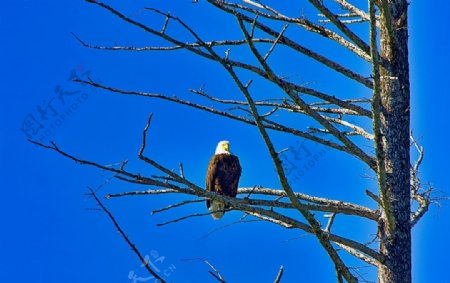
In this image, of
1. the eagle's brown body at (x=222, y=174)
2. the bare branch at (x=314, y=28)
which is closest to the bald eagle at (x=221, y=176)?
the eagle's brown body at (x=222, y=174)

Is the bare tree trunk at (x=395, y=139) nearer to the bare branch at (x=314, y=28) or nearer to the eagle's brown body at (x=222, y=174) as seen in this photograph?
the bare branch at (x=314, y=28)

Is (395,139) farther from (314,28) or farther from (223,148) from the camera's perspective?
(223,148)

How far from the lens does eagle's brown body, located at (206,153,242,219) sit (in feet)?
25.4

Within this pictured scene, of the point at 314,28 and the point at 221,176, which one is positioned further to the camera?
the point at 221,176

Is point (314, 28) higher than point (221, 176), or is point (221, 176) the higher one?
point (221, 176)

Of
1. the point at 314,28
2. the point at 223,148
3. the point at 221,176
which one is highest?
the point at 223,148

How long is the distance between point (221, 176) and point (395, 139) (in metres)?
3.33

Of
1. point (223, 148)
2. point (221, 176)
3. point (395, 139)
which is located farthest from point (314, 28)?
point (223, 148)

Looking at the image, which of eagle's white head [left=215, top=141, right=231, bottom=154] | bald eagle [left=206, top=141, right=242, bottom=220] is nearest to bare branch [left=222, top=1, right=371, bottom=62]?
bald eagle [left=206, top=141, right=242, bottom=220]

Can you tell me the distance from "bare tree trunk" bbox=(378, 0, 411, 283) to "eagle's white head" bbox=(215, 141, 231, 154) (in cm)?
372

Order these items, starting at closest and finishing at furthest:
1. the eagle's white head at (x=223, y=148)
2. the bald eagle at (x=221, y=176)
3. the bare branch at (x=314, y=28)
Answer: the bare branch at (x=314, y=28) → the bald eagle at (x=221, y=176) → the eagle's white head at (x=223, y=148)

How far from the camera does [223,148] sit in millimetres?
8648

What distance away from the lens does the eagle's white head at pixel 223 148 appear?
8.53m

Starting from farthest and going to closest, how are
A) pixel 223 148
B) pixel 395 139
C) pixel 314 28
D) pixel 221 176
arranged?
pixel 223 148 < pixel 221 176 < pixel 314 28 < pixel 395 139
